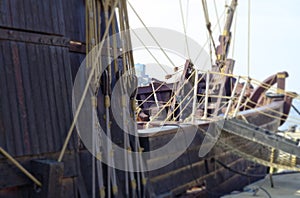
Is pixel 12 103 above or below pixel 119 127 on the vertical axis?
above

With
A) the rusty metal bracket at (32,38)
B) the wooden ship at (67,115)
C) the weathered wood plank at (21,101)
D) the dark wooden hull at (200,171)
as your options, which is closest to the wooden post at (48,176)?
the wooden ship at (67,115)

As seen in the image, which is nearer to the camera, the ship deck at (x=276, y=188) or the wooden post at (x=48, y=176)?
the wooden post at (x=48, y=176)

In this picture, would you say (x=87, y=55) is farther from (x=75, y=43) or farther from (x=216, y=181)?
(x=216, y=181)

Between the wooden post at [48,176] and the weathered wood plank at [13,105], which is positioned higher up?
the weathered wood plank at [13,105]

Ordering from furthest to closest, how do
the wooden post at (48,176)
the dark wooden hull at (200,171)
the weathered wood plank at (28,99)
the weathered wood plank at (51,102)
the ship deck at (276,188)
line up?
the ship deck at (276,188) → the dark wooden hull at (200,171) → the weathered wood plank at (51,102) → the weathered wood plank at (28,99) → the wooden post at (48,176)

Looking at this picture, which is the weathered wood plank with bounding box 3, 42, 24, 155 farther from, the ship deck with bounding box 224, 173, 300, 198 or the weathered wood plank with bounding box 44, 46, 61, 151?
the ship deck with bounding box 224, 173, 300, 198

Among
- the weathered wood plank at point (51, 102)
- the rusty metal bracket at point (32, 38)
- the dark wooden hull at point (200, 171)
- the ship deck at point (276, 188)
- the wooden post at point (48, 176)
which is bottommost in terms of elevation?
the ship deck at point (276, 188)

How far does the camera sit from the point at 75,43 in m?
3.49

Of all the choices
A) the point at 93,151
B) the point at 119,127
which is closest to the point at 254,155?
the point at 119,127

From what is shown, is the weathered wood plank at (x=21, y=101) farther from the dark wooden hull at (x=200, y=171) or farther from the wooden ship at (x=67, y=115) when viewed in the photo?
the dark wooden hull at (x=200, y=171)

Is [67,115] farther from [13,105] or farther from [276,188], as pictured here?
[276,188]

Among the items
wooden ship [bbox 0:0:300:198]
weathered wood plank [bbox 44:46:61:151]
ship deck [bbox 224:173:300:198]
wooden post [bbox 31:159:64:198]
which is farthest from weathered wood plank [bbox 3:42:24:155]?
ship deck [bbox 224:173:300:198]

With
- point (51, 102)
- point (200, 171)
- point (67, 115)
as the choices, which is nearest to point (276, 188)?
point (200, 171)

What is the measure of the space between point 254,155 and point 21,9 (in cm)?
468
